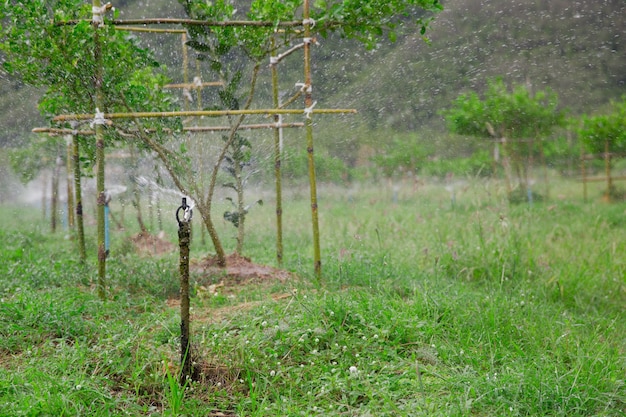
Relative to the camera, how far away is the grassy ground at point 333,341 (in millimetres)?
2701

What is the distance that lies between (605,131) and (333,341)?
12.0 metres

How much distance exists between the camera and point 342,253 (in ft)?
16.1

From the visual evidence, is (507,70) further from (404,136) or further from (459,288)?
(459,288)

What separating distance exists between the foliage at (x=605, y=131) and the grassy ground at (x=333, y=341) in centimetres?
831

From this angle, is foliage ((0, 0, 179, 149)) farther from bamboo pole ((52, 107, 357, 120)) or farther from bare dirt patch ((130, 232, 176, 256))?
bare dirt patch ((130, 232, 176, 256))

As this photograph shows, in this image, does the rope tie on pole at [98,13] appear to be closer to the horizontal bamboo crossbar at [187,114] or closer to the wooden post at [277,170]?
the horizontal bamboo crossbar at [187,114]

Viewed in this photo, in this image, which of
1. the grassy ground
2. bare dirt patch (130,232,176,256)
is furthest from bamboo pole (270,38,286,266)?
bare dirt patch (130,232,176,256)

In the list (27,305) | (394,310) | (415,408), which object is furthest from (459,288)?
(27,305)

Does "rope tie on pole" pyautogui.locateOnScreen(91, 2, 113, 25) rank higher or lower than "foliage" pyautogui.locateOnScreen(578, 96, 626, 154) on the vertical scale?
higher

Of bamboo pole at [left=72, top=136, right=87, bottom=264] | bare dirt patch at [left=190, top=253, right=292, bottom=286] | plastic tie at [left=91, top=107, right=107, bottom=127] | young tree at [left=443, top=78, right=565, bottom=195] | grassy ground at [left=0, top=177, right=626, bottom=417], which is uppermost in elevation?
young tree at [left=443, top=78, right=565, bottom=195]

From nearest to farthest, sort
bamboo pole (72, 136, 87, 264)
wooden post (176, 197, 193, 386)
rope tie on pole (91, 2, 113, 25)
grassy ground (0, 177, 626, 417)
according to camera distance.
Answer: grassy ground (0, 177, 626, 417)
wooden post (176, 197, 193, 386)
rope tie on pole (91, 2, 113, 25)
bamboo pole (72, 136, 87, 264)

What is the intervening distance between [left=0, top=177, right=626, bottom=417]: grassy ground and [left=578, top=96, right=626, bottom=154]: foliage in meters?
8.31

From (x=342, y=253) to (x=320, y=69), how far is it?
10.4m

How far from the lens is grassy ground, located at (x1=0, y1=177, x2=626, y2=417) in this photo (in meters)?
2.70
